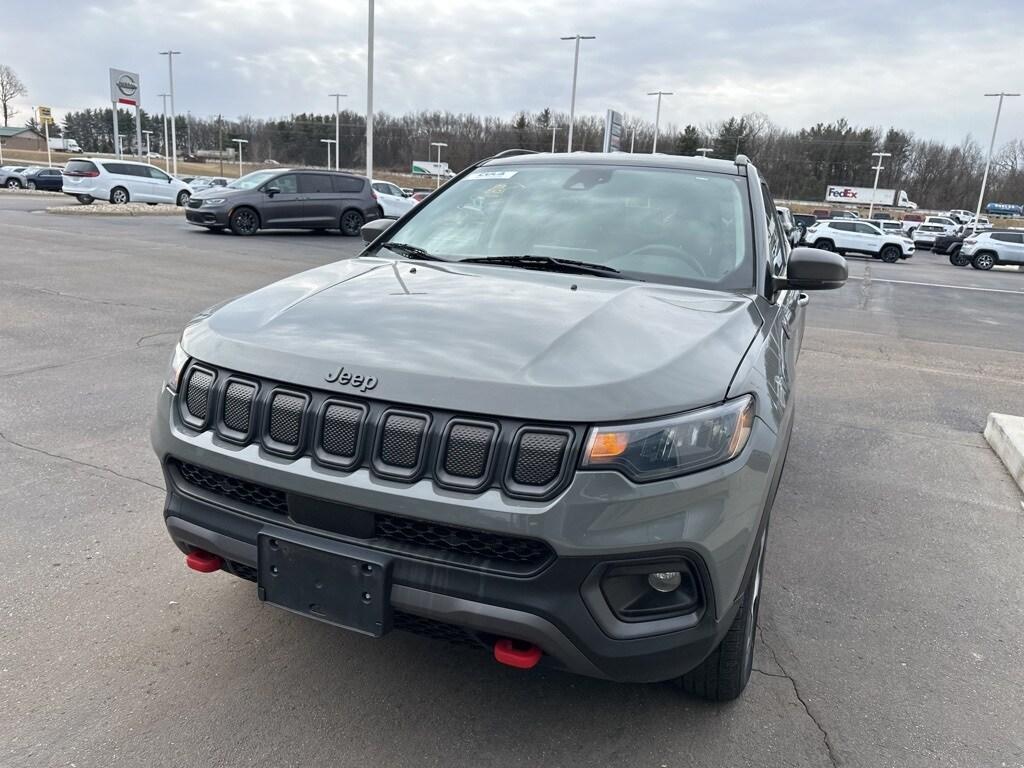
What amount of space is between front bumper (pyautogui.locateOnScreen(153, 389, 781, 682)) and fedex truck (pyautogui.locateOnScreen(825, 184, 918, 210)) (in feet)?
327

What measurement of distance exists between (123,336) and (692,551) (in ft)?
22.7

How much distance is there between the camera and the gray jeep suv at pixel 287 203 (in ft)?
61.2

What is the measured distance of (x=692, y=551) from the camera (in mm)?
1906

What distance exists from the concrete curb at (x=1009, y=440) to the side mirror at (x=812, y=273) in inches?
102

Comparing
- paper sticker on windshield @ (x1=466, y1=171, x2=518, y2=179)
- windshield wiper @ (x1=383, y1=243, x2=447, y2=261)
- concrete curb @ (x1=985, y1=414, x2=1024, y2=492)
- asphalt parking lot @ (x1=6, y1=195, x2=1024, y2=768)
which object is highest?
paper sticker on windshield @ (x1=466, y1=171, x2=518, y2=179)

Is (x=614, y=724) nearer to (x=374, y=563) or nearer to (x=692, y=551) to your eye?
(x=692, y=551)

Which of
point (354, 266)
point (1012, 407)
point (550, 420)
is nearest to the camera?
point (550, 420)

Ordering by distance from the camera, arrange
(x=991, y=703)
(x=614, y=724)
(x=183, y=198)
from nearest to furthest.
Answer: (x=614, y=724), (x=991, y=703), (x=183, y=198)

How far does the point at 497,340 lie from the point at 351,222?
20213mm

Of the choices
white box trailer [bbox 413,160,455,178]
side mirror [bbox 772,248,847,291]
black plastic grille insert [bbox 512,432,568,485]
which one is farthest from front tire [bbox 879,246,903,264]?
white box trailer [bbox 413,160,455,178]

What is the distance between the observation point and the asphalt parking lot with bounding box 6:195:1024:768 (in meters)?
2.29

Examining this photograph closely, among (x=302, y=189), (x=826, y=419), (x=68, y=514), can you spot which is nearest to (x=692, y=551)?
(x=68, y=514)

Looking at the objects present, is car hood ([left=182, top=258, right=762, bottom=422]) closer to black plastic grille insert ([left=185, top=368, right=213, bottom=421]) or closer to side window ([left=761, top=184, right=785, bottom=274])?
black plastic grille insert ([left=185, top=368, right=213, bottom=421])

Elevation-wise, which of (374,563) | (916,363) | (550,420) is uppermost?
(550,420)
